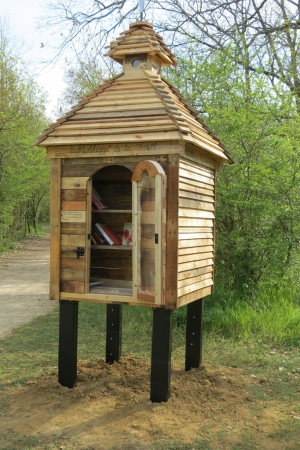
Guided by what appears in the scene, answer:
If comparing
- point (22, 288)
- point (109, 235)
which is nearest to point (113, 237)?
point (109, 235)

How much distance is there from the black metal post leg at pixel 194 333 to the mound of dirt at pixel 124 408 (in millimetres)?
168

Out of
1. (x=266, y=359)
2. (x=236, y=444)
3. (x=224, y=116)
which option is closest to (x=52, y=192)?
(x=236, y=444)

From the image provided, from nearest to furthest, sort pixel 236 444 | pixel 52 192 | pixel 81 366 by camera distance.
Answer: pixel 236 444 < pixel 52 192 < pixel 81 366

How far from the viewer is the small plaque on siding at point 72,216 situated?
4660mm

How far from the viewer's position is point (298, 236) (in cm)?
837

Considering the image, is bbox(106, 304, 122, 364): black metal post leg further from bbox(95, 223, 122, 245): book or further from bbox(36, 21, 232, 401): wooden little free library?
bbox(95, 223, 122, 245): book

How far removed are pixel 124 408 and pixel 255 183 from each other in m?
4.61

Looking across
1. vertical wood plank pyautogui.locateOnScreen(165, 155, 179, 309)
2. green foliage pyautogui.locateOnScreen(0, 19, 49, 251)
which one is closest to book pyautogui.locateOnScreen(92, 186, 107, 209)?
vertical wood plank pyautogui.locateOnScreen(165, 155, 179, 309)

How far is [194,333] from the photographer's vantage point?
18.5 feet

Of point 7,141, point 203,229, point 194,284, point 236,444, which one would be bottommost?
point 236,444

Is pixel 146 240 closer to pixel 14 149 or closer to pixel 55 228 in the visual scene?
pixel 55 228

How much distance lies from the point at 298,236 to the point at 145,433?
5.41 meters

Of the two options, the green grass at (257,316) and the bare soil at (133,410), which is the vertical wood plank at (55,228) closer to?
the bare soil at (133,410)

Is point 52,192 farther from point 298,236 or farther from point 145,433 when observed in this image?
point 298,236
